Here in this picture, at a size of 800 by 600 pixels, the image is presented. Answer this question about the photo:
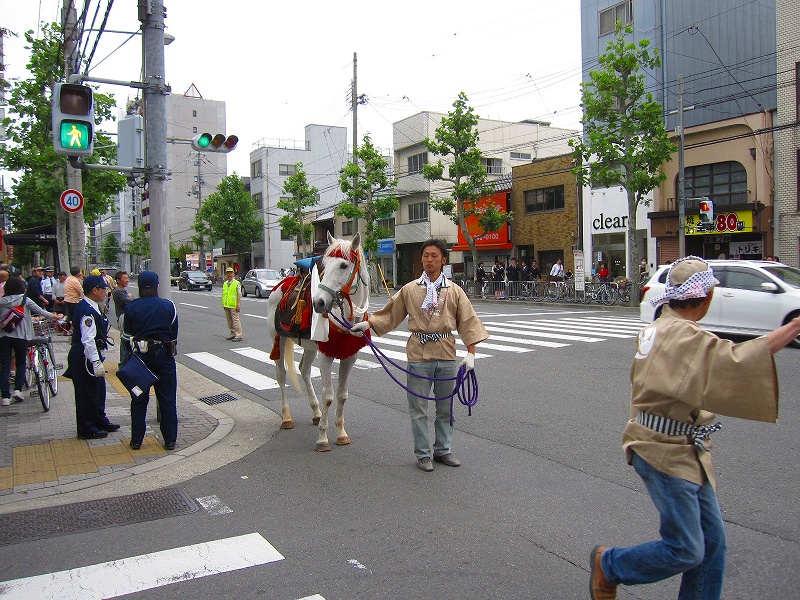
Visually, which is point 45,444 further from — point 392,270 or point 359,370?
point 392,270

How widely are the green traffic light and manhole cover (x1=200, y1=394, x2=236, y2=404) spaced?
12.6 ft

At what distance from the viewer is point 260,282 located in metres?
37.9

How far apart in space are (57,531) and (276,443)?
2.56m

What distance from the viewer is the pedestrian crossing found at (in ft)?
38.1

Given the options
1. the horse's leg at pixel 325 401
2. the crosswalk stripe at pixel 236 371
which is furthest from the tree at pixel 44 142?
the horse's leg at pixel 325 401

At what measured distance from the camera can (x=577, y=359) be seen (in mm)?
11516

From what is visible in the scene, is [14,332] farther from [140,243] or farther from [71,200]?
[140,243]

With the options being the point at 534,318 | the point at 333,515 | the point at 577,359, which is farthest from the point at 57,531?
the point at 534,318

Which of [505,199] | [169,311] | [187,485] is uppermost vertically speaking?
[505,199]

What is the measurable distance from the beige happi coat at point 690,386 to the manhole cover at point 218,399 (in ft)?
23.8

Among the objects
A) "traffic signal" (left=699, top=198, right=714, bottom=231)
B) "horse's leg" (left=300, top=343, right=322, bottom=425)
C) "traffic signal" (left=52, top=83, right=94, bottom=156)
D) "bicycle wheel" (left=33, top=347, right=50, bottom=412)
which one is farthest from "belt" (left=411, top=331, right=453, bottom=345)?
"traffic signal" (left=699, top=198, right=714, bottom=231)

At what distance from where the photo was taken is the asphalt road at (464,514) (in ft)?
12.0

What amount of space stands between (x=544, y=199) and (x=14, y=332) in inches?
1215

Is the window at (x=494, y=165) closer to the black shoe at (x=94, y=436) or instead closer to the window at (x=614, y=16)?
the window at (x=614, y=16)
